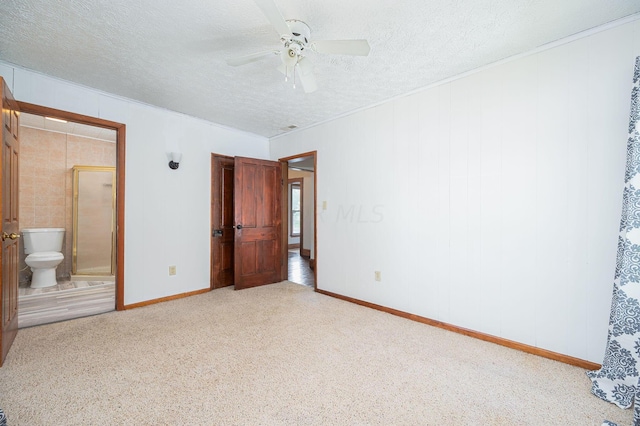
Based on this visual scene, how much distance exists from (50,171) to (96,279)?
1925 mm

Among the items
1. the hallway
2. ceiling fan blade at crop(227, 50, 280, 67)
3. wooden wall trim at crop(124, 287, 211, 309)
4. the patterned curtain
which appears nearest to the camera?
the patterned curtain

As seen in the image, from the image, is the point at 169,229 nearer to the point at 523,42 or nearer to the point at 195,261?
the point at 195,261

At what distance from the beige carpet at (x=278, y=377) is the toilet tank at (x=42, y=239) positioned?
2.31m

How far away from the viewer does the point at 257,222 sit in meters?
4.33

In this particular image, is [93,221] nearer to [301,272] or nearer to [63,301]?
[63,301]

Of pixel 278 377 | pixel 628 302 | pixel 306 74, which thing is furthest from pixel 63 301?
pixel 628 302

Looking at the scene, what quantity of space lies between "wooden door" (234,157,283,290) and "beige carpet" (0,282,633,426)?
1343 millimetres

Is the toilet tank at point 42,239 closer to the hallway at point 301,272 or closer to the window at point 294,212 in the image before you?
the hallway at point 301,272

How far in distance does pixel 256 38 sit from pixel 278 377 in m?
2.49

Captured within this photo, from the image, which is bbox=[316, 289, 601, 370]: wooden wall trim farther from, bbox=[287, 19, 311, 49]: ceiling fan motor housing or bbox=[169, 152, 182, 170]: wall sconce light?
bbox=[169, 152, 182, 170]: wall sconce light

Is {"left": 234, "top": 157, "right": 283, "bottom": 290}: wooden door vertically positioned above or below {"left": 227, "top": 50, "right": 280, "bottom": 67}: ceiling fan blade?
below

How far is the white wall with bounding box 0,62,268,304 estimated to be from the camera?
9.87ft

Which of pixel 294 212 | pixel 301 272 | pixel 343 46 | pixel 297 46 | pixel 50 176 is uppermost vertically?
pixel 297 46

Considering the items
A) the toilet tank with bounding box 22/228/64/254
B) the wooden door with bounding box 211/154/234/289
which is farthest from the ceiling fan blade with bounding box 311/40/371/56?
the toilet tank with bounding box 22/228/64/254
